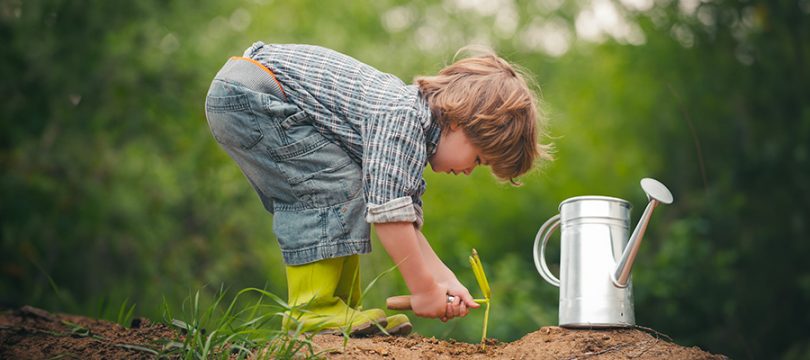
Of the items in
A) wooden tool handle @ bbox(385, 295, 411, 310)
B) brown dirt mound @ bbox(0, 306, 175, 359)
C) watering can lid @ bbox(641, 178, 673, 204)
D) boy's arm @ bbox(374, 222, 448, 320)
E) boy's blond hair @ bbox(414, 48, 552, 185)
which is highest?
boy's blond hair @ bbox(414, 48, 552, 185)

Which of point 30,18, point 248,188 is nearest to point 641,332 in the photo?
point 30,18

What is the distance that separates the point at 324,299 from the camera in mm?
2541

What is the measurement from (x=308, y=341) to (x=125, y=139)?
19.3 feet

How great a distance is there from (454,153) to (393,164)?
0.30m

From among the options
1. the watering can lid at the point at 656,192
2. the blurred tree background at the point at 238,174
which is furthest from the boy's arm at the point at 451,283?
the blurred tree background at the point at 238,174

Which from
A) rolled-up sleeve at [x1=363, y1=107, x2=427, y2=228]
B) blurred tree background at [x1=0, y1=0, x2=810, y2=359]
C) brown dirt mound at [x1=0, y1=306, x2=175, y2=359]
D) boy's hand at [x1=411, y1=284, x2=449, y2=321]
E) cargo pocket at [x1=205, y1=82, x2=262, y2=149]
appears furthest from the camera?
blurred tree background at [x1=0, y1=0, x2=810, y2=359]

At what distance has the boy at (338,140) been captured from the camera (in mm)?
2471

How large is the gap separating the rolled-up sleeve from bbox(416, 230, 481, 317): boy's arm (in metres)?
0.21

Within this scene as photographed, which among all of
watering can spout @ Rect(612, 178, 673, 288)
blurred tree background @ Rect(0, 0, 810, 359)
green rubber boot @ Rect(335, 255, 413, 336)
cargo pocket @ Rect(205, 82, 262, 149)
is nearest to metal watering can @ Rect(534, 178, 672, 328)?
watering can spout @ Rect(612, 178, 673, 288)

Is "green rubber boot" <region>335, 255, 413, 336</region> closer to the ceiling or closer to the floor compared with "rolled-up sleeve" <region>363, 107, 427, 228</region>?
closer to the floor

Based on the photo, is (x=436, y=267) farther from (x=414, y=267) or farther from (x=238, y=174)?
(x=238, y=174)

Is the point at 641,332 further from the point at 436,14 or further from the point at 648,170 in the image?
the point at 436,14

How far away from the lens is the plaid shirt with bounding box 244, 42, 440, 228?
2342 mm

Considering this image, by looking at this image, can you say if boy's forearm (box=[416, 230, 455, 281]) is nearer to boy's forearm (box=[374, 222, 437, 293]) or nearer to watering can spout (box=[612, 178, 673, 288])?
boy's forearm (box=[374, 222, 437, 293])
